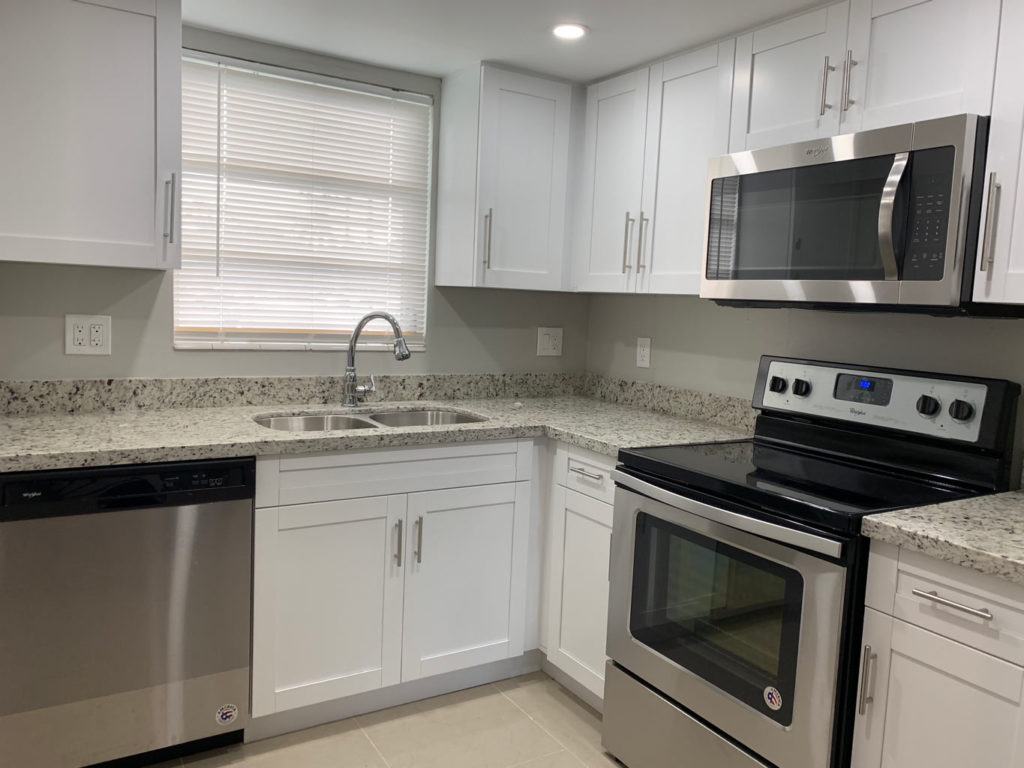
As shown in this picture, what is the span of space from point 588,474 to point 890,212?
113 cm

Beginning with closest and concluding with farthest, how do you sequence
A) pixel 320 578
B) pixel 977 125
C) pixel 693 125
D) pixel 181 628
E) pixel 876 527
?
pixel 876 527, pixel 977 125, pixel 181 628, pixel 320 578, pixel 693 125

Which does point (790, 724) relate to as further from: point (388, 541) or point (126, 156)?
point (126, 156)

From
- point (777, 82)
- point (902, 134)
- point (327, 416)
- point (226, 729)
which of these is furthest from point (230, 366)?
point (902, 134)

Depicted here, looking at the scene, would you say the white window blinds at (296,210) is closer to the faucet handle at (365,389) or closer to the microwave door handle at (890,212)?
the faucet handle at (365,389)

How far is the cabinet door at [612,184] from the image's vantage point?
265cm

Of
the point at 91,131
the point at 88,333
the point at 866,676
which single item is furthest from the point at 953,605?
the point at 88,333

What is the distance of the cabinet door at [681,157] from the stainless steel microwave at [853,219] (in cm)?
16

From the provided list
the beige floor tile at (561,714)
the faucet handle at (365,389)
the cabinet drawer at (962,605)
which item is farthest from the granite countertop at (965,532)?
the faucet handle at (365,389)

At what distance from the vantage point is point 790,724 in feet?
5.43

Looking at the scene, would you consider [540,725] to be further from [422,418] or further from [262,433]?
[262,433]

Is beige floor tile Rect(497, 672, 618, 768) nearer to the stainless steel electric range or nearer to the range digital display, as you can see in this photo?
the stainless steel electric range

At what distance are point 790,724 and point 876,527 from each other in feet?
1.60

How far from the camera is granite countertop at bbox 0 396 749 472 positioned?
1882mm

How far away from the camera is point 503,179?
9.07 feet
